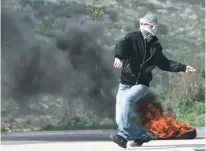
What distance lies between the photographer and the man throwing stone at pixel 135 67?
7.70 meters

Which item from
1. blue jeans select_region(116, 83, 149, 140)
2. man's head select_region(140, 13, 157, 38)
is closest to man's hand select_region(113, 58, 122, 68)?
blue jeans select_region(116, 83, 149, 140)

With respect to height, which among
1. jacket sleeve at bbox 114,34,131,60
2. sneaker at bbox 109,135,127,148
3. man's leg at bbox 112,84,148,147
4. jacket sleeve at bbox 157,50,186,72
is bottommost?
sneaker at bbox 109,135,127,148

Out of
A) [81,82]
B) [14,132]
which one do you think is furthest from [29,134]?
[81,82]

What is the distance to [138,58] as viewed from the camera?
7.81 metres

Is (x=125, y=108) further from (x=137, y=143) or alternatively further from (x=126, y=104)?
Result: (x=137, y=143)

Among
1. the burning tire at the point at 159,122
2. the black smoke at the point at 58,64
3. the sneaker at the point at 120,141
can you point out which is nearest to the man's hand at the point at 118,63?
the sneaker at the point at 120,141

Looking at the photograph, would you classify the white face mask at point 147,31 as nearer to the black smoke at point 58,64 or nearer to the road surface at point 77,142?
the road surface at point 77,142

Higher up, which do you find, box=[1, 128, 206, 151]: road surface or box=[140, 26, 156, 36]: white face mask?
box=[140, 26, 156, 36]: white face mask

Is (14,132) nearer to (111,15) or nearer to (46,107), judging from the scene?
(46,107)

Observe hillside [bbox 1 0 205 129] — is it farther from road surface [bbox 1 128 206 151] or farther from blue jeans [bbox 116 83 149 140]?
blue jeans [bbox 116 83 149 140]

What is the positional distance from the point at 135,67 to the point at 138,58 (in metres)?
0.10

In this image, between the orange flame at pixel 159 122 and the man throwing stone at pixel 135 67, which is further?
the orange flame at pixel 159 122

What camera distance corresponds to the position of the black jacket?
7.77 metres

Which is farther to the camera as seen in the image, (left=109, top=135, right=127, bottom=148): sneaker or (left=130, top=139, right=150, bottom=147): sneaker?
(left=130, top=139, right=150, bottom=147): sneaker
